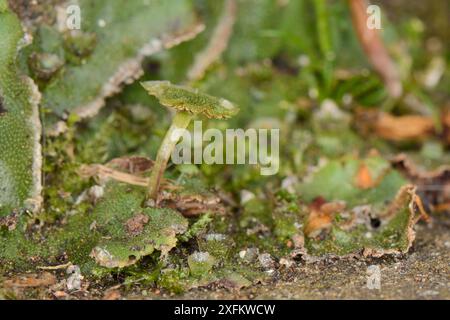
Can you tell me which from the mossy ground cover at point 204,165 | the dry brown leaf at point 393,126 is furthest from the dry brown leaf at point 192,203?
the dry brown leaf at point 393,126

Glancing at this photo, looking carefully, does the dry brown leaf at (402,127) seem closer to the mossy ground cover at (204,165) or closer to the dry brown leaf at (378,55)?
the mossy ground cover at (204,165)

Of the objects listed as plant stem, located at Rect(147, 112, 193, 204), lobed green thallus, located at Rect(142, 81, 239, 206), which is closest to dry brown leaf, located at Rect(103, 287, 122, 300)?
plant stem, located at Rect(147, 112, 193, 204)

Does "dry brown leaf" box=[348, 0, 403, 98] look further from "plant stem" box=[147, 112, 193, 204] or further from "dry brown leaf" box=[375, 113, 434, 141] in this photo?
"plant stem" box=[147, 112, 193, 204]

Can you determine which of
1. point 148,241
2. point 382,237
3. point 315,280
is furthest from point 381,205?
point 148,241

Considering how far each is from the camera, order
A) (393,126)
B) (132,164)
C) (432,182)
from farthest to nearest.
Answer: (393,126) → (432,182) → (132,164)

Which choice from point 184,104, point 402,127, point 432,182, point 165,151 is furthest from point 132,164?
Result: point 402,127

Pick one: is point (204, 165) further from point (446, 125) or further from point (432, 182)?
point (446, 125)
